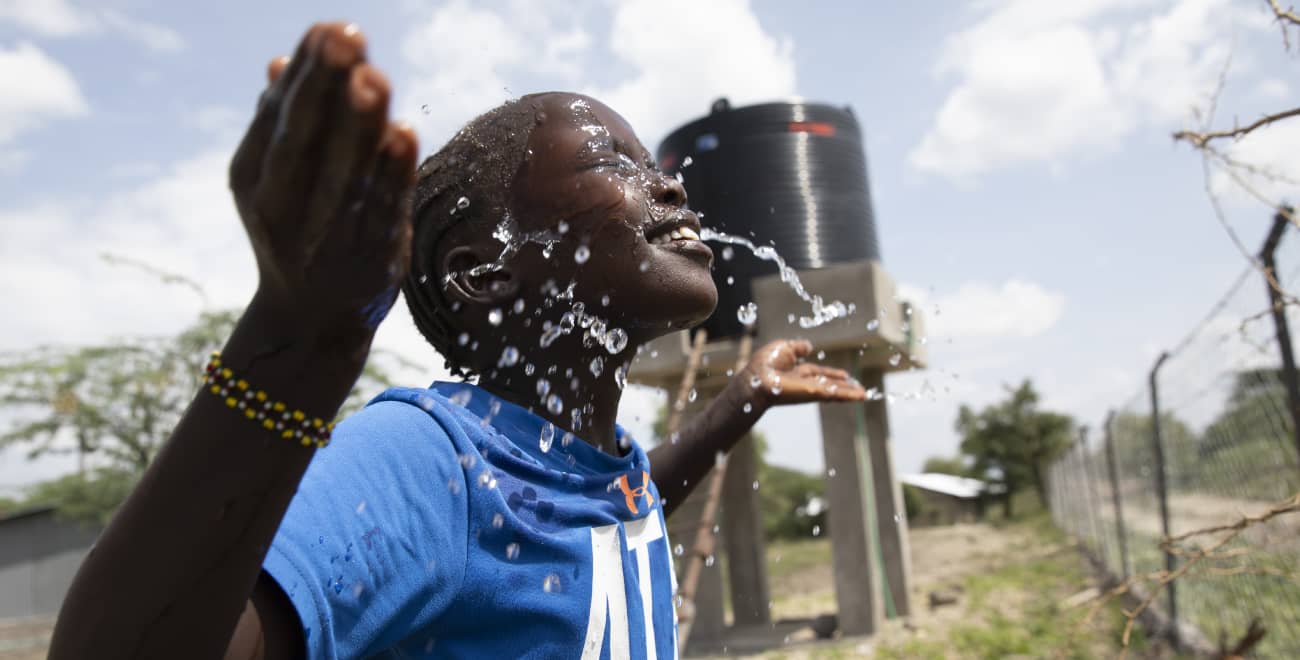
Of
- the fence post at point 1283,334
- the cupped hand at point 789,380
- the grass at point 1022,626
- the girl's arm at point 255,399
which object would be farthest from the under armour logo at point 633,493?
the grass at point 1022,626

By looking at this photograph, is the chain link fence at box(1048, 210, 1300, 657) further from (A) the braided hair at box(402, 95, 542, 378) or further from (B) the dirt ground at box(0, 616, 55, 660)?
(B) the dirt ground at box(0, 616, 55, 660)

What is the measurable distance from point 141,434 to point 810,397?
15.5 metres

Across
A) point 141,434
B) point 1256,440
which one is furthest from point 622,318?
point 141,434

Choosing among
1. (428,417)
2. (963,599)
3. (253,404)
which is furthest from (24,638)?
(253,404)

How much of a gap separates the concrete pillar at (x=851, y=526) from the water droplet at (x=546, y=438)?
651 centimetres

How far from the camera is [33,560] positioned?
23.6m

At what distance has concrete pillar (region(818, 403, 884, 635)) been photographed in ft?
25.4

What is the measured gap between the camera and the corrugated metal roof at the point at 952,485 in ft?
88.6

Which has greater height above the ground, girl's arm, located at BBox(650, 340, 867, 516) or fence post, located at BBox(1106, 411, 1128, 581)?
girl's arm, located at BBox(650, 340, 867, 516)

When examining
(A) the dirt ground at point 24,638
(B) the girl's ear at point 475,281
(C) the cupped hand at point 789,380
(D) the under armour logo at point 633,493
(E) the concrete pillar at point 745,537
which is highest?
(B) the girl's ear at point 475,281

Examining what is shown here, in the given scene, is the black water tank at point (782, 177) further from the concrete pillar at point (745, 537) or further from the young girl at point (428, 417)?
the young girl at point (428, 417)

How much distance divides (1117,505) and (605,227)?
8.56 m

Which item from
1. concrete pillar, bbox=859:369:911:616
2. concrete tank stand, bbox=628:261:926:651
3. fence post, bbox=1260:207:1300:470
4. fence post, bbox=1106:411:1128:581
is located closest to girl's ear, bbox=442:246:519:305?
fence post, bbox=1260:207:1300:470

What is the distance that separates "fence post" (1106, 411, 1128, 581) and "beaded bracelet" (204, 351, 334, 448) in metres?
8.79
